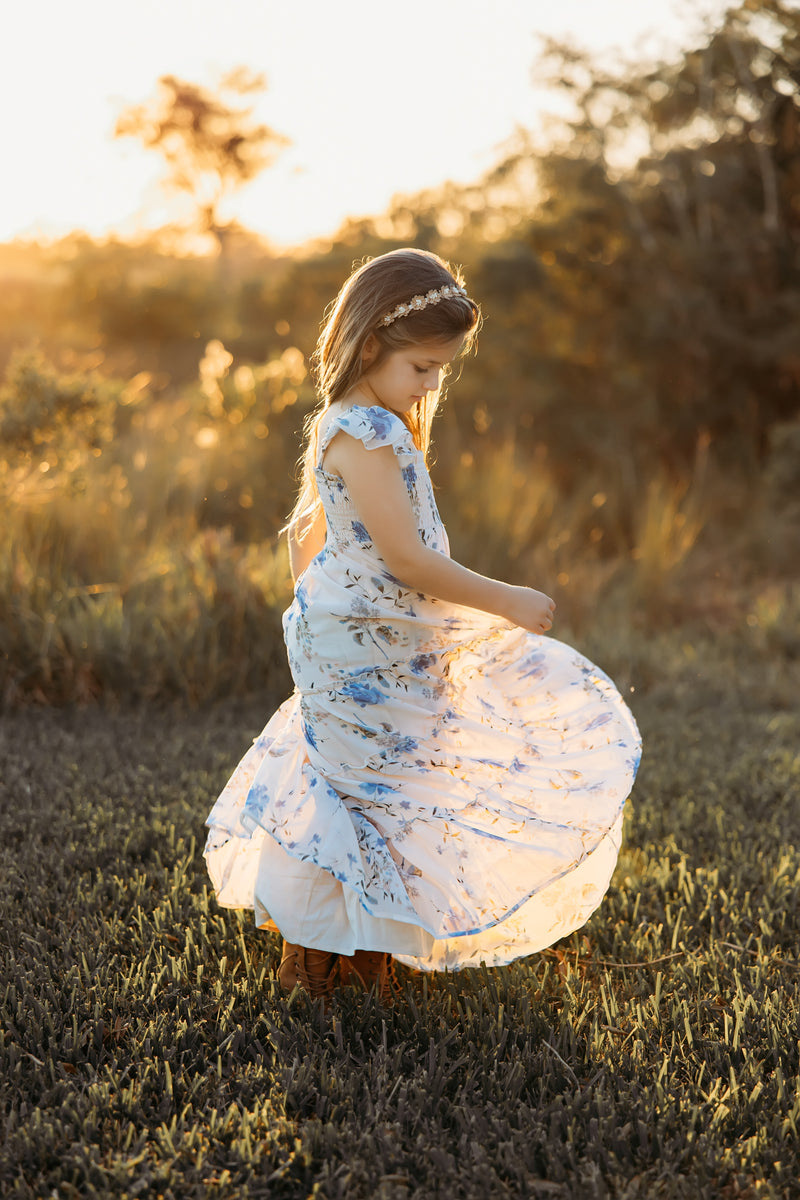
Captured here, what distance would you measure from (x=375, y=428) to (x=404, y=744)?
675 mm

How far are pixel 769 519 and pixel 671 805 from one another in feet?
16.4

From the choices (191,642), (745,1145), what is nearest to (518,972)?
(745,1145)

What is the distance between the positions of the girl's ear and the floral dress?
0.12 m

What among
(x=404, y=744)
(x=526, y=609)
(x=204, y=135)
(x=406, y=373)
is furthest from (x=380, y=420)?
(x=204, y=135)

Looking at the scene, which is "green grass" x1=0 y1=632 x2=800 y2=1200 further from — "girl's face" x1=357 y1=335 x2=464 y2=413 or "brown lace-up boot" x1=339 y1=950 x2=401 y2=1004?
"girl's face" x1=357 y1=335 x2=464 y2=413

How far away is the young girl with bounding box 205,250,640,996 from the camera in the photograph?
81.4 inches

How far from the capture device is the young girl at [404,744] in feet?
6.78

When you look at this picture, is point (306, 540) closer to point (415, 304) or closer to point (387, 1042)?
point (415, 304)

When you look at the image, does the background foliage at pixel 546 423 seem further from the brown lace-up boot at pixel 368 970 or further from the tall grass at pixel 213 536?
the brown lace-up boot at pixel 368 970

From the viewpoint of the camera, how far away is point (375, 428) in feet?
6.71

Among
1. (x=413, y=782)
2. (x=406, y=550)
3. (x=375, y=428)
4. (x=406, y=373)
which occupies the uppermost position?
(x=406, y=373)

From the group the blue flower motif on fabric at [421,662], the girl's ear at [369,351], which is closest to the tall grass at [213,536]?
the blue flower motif on fabric at [421,662]

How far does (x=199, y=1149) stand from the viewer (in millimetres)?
1703

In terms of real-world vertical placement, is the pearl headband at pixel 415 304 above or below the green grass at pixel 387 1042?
above
